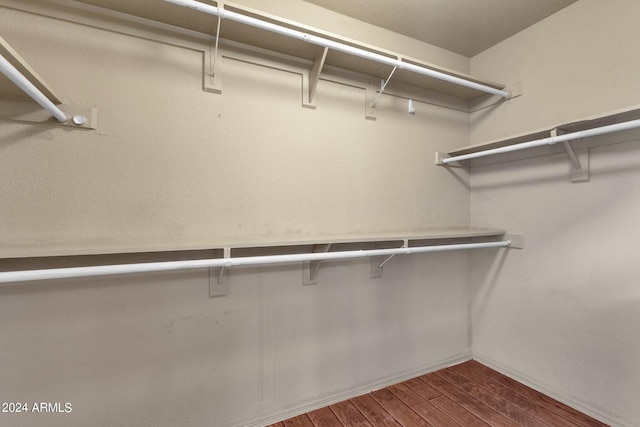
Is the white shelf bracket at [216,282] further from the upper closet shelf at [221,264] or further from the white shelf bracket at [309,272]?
the white shelf bracket at [309,272]

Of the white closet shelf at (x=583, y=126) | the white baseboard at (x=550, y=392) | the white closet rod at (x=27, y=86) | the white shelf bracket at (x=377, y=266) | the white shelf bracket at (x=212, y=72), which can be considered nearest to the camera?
the white closet rod at (x=27, y=86)

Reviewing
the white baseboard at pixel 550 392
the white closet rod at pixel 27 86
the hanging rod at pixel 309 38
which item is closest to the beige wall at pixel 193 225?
the white closet rod at pixel 27 86

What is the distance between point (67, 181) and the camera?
119 cm

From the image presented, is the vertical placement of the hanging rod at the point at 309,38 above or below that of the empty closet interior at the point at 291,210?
above

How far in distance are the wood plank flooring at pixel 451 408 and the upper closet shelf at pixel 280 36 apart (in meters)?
1.96

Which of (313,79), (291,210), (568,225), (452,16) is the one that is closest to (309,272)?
(291,210)

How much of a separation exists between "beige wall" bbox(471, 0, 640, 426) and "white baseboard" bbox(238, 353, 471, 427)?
12.4 inches

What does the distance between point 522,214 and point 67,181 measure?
8.49 feet

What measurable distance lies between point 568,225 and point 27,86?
102 inches

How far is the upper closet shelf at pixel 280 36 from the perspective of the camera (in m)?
1.20

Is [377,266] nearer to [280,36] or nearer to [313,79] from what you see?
[313,79]

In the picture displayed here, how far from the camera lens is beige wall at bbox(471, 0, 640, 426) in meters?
1.47

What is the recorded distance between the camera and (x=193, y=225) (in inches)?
54.7

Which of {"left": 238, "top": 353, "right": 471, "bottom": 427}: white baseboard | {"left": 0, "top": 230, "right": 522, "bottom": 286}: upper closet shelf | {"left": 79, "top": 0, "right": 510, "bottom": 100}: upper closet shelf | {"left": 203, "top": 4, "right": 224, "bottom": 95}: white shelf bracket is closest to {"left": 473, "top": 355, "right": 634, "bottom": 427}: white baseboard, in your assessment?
{"left": 238, "top": 353, "right": 471, "bottom": 427}: white baseboard
